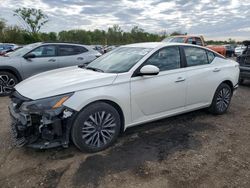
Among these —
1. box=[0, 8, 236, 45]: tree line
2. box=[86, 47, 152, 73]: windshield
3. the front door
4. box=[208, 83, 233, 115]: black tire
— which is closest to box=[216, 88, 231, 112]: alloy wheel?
box=[208, 83, 233, 115]: black tire

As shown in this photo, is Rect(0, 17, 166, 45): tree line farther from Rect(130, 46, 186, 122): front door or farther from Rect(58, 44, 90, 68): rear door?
Rect(130, 46, 186, 122): front door

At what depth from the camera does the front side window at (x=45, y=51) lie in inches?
299

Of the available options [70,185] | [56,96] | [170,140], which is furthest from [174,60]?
[70,185]

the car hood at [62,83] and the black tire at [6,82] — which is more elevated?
the car hood at [62,83]

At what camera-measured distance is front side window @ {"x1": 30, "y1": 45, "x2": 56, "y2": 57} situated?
758 cm

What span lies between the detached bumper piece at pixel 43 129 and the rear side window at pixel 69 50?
497 centimetres

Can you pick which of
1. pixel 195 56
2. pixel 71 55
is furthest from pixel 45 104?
pixel 71 55

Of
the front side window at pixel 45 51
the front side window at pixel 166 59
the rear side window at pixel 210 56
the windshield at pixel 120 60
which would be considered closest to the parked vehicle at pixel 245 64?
the rear side window at pixel 210 56

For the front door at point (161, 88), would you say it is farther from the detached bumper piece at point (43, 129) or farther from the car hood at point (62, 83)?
the detached bumper piece at point (43, 129)

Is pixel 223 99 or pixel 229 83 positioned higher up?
pixel 229 83

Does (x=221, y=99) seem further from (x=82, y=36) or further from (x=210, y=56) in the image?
(x=82, y=36)

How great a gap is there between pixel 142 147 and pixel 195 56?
2183 mm

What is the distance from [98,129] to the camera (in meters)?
3.54

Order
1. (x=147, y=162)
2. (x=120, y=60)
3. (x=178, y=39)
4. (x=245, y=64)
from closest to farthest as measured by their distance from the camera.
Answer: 1. (x=147, y=162)
2. (x=120, y=60)
3. (x=245, y=64)
4. (x=178, y=39)
